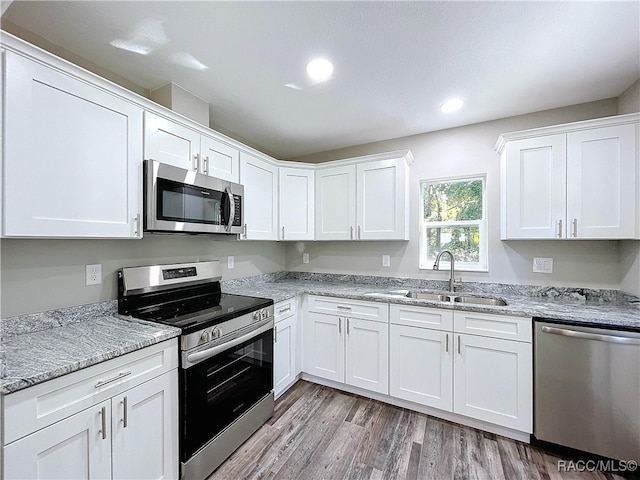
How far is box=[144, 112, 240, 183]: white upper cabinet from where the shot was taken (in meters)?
1.74

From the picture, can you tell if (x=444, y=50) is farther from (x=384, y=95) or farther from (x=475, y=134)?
(x=475, y=134)

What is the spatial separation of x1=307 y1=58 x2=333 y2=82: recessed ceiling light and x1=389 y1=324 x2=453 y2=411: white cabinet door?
6.51 ft

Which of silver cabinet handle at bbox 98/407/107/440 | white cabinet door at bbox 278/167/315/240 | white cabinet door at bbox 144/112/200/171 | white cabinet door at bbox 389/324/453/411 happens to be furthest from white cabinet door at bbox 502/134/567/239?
silver cabinet handle at bbox 98/407/107/440

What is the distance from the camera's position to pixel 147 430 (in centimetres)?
137

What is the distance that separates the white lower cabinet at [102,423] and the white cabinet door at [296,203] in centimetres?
171

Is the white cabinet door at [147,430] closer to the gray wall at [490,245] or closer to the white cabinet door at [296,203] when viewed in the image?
the white cabinet door at [296,203]

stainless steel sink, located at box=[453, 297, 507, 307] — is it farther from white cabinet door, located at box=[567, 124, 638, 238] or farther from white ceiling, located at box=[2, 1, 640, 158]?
white ceiling, located at box=[2, 1, 640, 158]

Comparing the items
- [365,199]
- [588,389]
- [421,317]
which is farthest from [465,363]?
[365,199]

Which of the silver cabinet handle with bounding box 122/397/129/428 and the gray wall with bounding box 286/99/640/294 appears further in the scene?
the gray wall with bounding box 286/99/640/294

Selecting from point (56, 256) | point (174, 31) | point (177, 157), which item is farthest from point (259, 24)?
point (56, 256)

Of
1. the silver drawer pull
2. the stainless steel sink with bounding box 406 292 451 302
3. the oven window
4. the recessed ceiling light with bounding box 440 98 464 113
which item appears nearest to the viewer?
the silver drawer pull

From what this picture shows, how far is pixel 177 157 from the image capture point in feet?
6.24

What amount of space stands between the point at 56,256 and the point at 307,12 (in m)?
1.88

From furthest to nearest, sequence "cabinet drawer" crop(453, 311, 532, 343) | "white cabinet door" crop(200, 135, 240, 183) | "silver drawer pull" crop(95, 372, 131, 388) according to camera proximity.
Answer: "white cabinet door" crop(200, 135, 240, 183)
"cabinet drawer" crop(453, 311, 532, 343)
"silver drawer pull" crop(95, 372, 131, 388)
